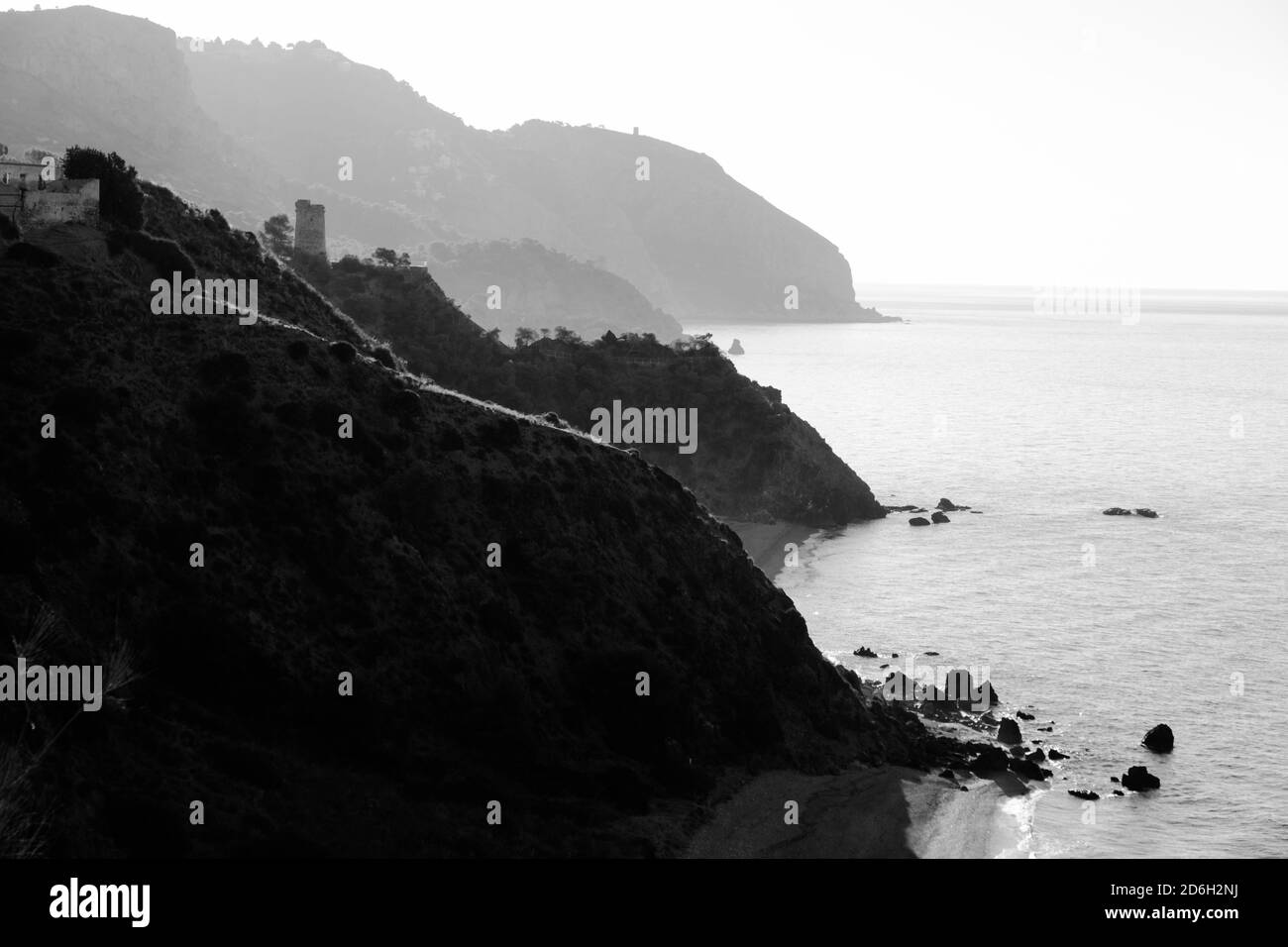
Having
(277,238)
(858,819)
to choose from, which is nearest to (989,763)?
(858,819)

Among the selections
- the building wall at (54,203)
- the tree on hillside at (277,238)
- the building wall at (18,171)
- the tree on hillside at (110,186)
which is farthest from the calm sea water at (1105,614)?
the tree on hillside at (277,238)

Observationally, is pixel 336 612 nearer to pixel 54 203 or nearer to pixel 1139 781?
pixel 54 203

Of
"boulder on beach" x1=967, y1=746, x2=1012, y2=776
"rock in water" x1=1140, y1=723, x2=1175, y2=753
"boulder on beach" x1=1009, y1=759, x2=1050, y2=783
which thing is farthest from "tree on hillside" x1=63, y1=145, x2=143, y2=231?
"rock in water" x1=1140, y1=723, x2=1175, y2=753

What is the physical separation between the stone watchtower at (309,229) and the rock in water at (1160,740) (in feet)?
258

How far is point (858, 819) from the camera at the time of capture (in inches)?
2034

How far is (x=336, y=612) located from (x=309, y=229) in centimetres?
7151

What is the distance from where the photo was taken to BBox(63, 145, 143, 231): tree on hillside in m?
64.6

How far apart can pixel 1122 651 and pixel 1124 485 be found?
7137 centimetres

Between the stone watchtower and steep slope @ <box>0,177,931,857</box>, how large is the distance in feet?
163

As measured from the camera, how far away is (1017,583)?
323ft

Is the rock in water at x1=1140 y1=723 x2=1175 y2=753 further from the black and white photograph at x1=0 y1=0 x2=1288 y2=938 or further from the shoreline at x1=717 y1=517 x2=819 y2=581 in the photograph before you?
the shoreline at x1=717 y1=517 x2=819 y2=581
